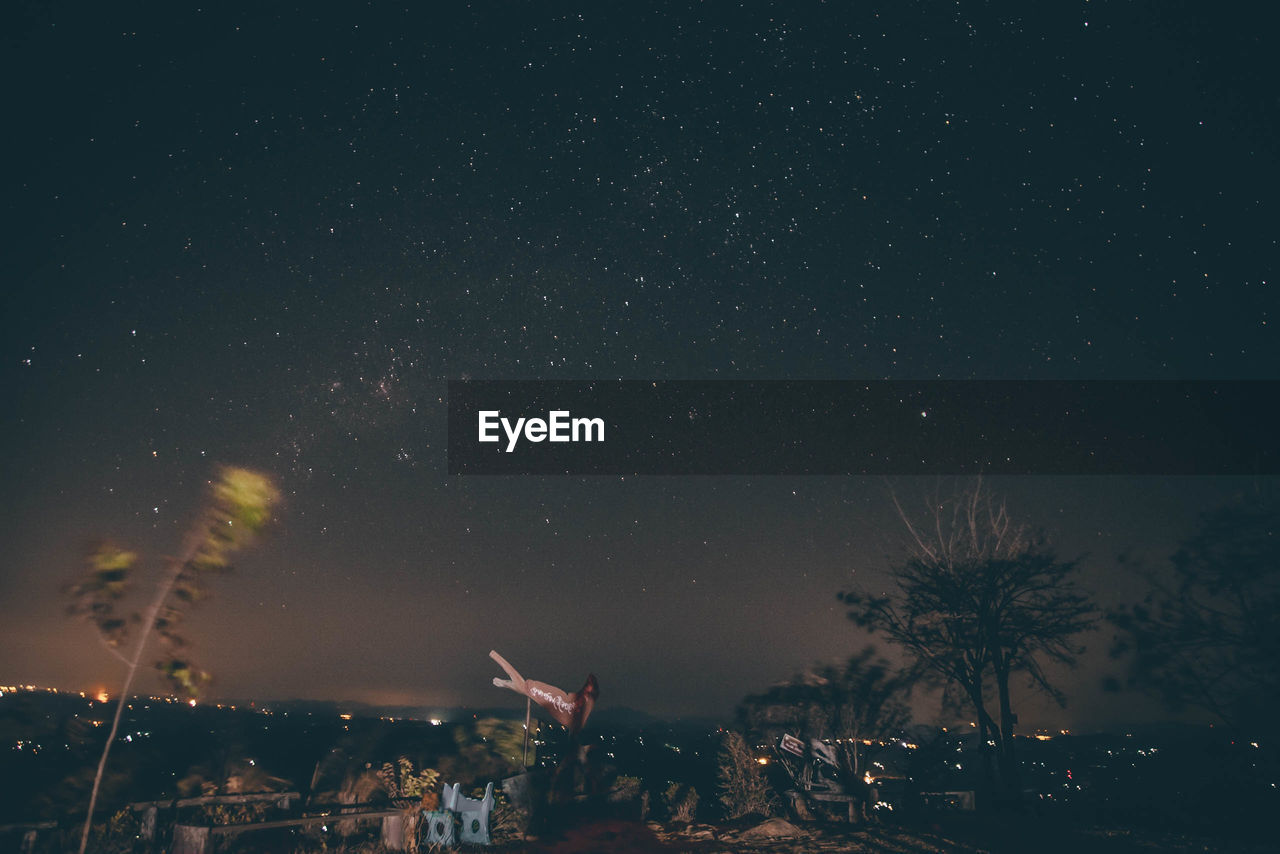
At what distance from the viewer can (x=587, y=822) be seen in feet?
56.1

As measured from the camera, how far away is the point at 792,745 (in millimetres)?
20062

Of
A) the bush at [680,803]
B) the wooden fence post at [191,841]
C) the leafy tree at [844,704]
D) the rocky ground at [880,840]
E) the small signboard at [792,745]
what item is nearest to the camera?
the wooden fence post at [191,841]

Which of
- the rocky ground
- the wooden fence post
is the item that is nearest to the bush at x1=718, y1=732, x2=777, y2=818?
the rocky ground

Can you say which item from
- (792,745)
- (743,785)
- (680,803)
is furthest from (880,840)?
(680,803)

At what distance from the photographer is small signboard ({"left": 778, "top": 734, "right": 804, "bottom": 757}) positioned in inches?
784

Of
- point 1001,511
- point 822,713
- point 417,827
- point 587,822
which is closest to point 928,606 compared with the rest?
point 1001,511

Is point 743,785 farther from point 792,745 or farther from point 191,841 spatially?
point 191,841

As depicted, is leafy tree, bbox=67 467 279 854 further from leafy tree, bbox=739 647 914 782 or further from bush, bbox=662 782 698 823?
leafy tree, bbox=739 647 914 782

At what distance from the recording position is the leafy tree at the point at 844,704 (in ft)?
80.0

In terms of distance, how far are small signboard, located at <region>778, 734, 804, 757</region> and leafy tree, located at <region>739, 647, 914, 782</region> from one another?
2655mm

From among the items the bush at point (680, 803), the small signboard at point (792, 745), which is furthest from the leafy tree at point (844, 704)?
the bush at point (680, 803)

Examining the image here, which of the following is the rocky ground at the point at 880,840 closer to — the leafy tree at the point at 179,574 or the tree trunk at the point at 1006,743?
the tree trunk at the point at 1006,743

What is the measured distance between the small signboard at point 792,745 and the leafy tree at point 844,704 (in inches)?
105

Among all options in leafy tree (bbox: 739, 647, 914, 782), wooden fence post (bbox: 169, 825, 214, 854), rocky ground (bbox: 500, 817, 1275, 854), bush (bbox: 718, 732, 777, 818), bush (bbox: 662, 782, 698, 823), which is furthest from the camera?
leafy tree (bbox: 739, 647, 914, 782)
